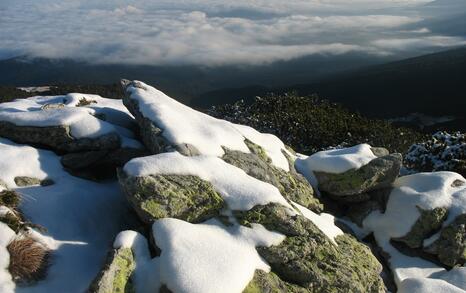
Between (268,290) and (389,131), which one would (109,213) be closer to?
(268,290)

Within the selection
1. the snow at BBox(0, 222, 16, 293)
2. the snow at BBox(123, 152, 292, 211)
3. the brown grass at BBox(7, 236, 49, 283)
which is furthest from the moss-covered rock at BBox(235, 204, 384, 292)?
the snow at BBox(0, 222, 16, 293)

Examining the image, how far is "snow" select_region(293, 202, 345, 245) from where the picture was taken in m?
16.5

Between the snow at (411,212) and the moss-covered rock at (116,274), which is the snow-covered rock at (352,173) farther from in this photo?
the moss-covered rock at (116,274)

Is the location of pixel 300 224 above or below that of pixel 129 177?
below

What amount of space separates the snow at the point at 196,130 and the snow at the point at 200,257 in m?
4.41

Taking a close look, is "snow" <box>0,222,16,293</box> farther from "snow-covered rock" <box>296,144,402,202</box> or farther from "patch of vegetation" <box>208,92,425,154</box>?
"patch of vegetation" <box>208,92,425,154</box>

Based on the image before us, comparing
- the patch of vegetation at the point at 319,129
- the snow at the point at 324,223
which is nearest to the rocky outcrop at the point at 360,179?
the snow at the point at 324,223

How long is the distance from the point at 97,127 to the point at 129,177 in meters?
6.21

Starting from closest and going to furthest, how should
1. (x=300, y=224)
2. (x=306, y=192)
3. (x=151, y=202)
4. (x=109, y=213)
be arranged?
(x=151, y=202) → (x=300, y=224) → (x=109, y=213) → (x=306, y=192)

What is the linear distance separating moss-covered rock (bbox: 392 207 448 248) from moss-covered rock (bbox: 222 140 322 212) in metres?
3.64

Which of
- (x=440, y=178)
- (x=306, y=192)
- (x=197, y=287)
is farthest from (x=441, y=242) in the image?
(x=197, y=287)

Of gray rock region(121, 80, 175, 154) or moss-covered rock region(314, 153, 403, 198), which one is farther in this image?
moss-covered rock region(314, 153, 403, 198)

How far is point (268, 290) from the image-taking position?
41.0ft

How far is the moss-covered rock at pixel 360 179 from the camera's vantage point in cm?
1942
